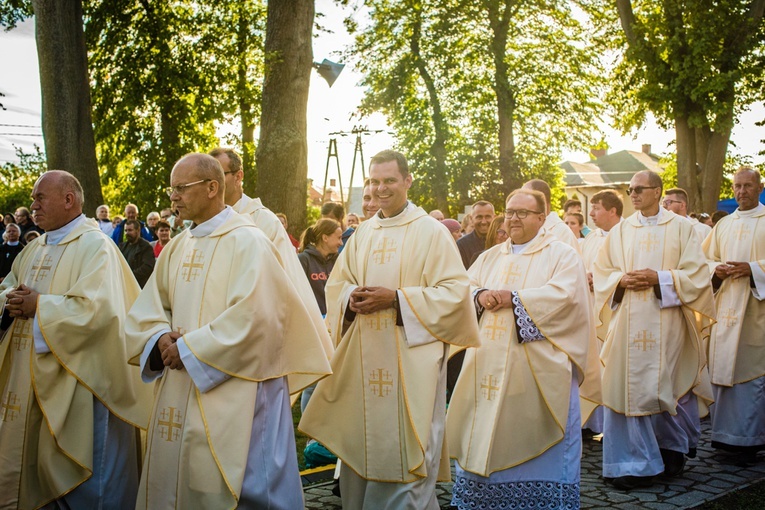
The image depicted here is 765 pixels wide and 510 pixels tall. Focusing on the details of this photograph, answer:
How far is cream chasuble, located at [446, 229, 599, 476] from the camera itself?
5.64 m

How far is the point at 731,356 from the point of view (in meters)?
7.92

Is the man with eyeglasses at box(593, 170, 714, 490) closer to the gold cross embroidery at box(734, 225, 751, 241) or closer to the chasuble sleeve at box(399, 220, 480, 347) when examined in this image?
the gold cross embroidery at box(734, 225, 751, 241)

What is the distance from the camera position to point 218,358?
4176 millimetres

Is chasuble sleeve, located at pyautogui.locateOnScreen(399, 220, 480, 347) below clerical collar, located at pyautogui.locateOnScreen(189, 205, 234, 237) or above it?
below

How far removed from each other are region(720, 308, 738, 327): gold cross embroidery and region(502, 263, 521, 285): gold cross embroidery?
3.17m

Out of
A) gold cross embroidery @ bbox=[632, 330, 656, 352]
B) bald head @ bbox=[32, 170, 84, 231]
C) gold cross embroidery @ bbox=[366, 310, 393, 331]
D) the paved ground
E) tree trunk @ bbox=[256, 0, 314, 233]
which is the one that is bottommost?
the paved ground

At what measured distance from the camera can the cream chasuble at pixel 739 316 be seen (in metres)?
7.86

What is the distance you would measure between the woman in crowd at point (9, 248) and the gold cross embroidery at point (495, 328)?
9.26m

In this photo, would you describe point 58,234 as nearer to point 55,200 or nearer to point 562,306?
point 55,200

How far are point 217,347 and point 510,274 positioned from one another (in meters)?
2.66

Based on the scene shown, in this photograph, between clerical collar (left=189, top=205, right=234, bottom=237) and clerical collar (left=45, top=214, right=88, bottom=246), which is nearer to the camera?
clerical collar (left=189, top=205, right=234, bottom=237)

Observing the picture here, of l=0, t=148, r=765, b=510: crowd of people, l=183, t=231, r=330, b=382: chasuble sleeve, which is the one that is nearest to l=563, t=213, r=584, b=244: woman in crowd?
l=0, t=148, r=765, b=510: crowd of people

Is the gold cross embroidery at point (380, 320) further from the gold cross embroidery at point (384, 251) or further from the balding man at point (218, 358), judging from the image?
the balding man at point (218, 358)

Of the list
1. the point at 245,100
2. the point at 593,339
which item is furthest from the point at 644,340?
the point at 245,100
